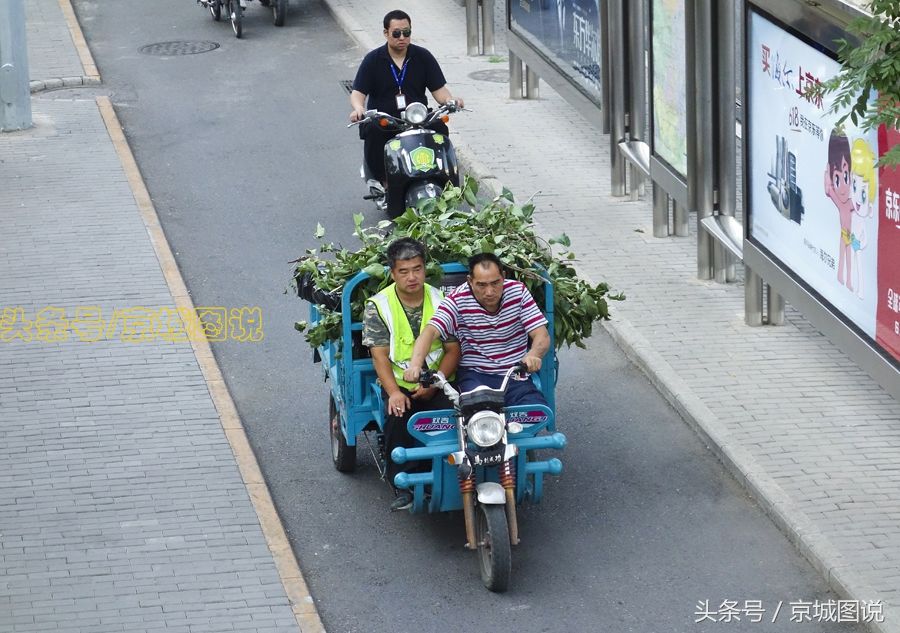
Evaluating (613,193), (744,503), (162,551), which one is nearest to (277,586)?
(162,551)

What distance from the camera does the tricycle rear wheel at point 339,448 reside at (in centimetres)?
890

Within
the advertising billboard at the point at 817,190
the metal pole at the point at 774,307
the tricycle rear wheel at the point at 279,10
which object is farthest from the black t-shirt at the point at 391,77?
the tricycle rear wheel at the point at 279,10

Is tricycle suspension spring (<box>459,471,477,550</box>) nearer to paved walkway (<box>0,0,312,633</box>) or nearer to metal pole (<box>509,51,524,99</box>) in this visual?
paved walkway (<box>0,0,312,633</box>)

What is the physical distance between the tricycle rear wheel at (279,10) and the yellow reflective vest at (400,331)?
12.6 m

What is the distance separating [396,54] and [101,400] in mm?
4222

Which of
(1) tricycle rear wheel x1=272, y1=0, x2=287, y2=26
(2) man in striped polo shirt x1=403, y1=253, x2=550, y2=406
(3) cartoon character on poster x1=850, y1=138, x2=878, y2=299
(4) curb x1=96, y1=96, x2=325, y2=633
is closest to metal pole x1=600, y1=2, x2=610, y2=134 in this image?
(4) curb x1=96, y1=96, x2=325, y2=633

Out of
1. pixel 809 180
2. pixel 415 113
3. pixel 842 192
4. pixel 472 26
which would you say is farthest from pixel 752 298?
pixel 472 26

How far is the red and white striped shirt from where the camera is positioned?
318 inches

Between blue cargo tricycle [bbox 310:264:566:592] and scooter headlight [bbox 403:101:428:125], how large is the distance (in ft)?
13.1

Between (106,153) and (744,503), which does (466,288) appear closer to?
(744,503)

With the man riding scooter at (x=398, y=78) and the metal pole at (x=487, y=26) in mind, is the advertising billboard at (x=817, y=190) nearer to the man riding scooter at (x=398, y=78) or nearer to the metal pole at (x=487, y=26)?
the man riding scooter at (x=398, y=78)

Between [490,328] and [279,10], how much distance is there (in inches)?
507

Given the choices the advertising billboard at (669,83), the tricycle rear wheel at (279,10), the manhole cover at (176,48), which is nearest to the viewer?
the advertising billboard at (669,83)

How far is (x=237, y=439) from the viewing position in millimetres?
9430
